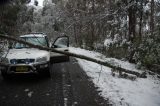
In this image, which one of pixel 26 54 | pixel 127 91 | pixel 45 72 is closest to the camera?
pixel 127 91

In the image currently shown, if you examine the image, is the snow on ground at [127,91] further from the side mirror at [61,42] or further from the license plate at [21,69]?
the license plate at [21,69]

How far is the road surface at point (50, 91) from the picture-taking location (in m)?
6.74

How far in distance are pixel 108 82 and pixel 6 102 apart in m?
4.01

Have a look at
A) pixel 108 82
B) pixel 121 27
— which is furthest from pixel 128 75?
pixel 121 27

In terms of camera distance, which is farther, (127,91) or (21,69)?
(21,69)

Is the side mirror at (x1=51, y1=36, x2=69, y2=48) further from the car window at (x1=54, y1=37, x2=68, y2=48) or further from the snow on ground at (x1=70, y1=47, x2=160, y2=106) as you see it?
the snow on ground at (x1=70, y1=47, x2=160, y2=106)

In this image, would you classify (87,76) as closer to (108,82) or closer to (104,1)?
(108,82)

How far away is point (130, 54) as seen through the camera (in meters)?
15.5

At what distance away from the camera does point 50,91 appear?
7930mm

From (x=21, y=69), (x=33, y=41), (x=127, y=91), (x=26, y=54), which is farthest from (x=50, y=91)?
(x=33, y=41)

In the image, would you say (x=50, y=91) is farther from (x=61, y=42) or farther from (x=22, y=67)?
(x=61, y=42)

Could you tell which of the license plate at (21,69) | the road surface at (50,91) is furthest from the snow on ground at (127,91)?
the license plate at (21,69)

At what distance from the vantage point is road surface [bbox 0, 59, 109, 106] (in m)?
6.74

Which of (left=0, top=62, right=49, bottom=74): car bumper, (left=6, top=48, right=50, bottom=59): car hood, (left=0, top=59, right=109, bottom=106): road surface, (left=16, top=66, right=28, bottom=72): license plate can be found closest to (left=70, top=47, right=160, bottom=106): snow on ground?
(left=0, top=59, right=109, bottom=106): road surface
